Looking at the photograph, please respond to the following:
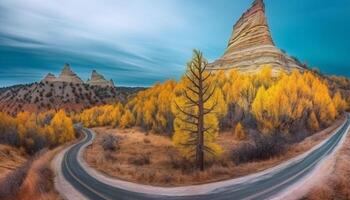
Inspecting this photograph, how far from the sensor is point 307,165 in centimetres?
2592

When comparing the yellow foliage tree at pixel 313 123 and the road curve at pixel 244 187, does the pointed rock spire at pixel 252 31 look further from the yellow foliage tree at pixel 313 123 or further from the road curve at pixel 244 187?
the road curve at pixel 244 187

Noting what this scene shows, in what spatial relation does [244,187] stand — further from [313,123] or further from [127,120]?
[127,120]

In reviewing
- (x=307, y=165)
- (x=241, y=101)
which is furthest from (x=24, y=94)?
(x=307, y=165)

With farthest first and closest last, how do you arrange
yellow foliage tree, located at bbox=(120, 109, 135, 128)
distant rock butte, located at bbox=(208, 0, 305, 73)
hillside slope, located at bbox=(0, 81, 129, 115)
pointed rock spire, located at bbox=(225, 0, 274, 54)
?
hillside slope, located at bbox=(0, 81, 129, 115), pointed rock spire, located at bbox=(225, 0, 274, 54), distant rock butte, located at bbox=(208, 0, 305, 73), yellow foliage tree, located at bbox=(120, 109, 135, 128)

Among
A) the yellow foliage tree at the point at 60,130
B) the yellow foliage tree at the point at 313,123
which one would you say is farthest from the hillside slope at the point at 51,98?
the yellow foliage tree at the point at 313,123

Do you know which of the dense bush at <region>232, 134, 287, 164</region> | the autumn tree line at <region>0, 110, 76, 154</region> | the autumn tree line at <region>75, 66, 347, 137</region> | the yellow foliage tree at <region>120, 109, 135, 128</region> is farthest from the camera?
the yellow foliage tree at <region>120, 109, 135, 128</region>

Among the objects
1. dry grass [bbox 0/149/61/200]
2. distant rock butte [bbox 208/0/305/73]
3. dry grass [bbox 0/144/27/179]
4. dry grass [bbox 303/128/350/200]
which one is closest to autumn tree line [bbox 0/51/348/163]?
distant rock butte [bbox 208/0/305/73]

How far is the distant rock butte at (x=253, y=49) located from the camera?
10471 centimetres

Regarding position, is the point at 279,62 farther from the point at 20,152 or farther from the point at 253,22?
the point at 20,152

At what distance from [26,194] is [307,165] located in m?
23.1

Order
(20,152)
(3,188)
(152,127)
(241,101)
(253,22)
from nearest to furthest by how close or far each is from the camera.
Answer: (3,188)
(20,152)
(241,101)
(152,127)
(253,22)

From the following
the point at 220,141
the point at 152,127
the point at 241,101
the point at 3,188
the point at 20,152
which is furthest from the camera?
the point at 152,127

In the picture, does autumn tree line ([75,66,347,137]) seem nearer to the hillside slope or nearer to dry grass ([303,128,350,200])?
dry grass ([303,128,350,200])

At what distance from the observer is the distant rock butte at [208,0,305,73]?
10471 centimetres
